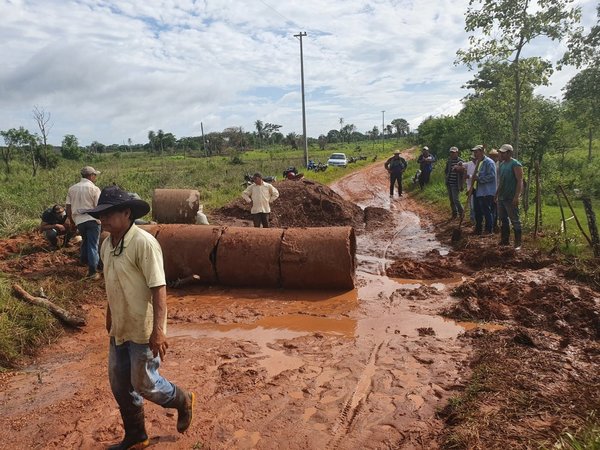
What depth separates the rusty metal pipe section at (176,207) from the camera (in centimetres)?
993

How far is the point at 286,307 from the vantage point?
6.04m

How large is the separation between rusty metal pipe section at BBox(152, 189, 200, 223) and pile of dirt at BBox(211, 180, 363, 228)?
176cm

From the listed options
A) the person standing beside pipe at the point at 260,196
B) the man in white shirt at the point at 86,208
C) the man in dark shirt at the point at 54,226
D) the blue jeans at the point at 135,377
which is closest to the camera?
the blue jeans at the point at 135,377

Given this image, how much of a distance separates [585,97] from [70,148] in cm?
3823

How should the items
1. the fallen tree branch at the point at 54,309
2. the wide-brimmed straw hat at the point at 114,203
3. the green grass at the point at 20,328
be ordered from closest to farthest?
the wide-brimmed straw hat at the point at 114,203
the green grass at the point at 20,328
the fallen tree branch at the point at 54,309

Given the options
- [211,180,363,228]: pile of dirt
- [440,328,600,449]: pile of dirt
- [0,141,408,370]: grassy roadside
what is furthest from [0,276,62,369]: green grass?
[211,180,363,228]: pile of dirt

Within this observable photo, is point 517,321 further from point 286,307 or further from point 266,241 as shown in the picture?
point 266,241

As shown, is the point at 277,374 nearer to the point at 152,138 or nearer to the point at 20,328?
the point at 20,328

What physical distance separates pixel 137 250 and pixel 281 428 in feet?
5.54

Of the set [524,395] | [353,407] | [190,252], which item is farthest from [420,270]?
[353,407]

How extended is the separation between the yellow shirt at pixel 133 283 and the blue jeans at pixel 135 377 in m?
0.08

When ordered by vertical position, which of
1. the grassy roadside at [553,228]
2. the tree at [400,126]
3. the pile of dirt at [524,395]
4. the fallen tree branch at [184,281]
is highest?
the tree at [400,126]

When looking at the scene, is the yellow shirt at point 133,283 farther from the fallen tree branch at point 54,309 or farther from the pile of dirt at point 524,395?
the fallen tree branch at point 54,309

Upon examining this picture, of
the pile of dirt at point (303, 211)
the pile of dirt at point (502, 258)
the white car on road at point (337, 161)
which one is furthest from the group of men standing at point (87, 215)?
the white car on road at point (337, 161)
